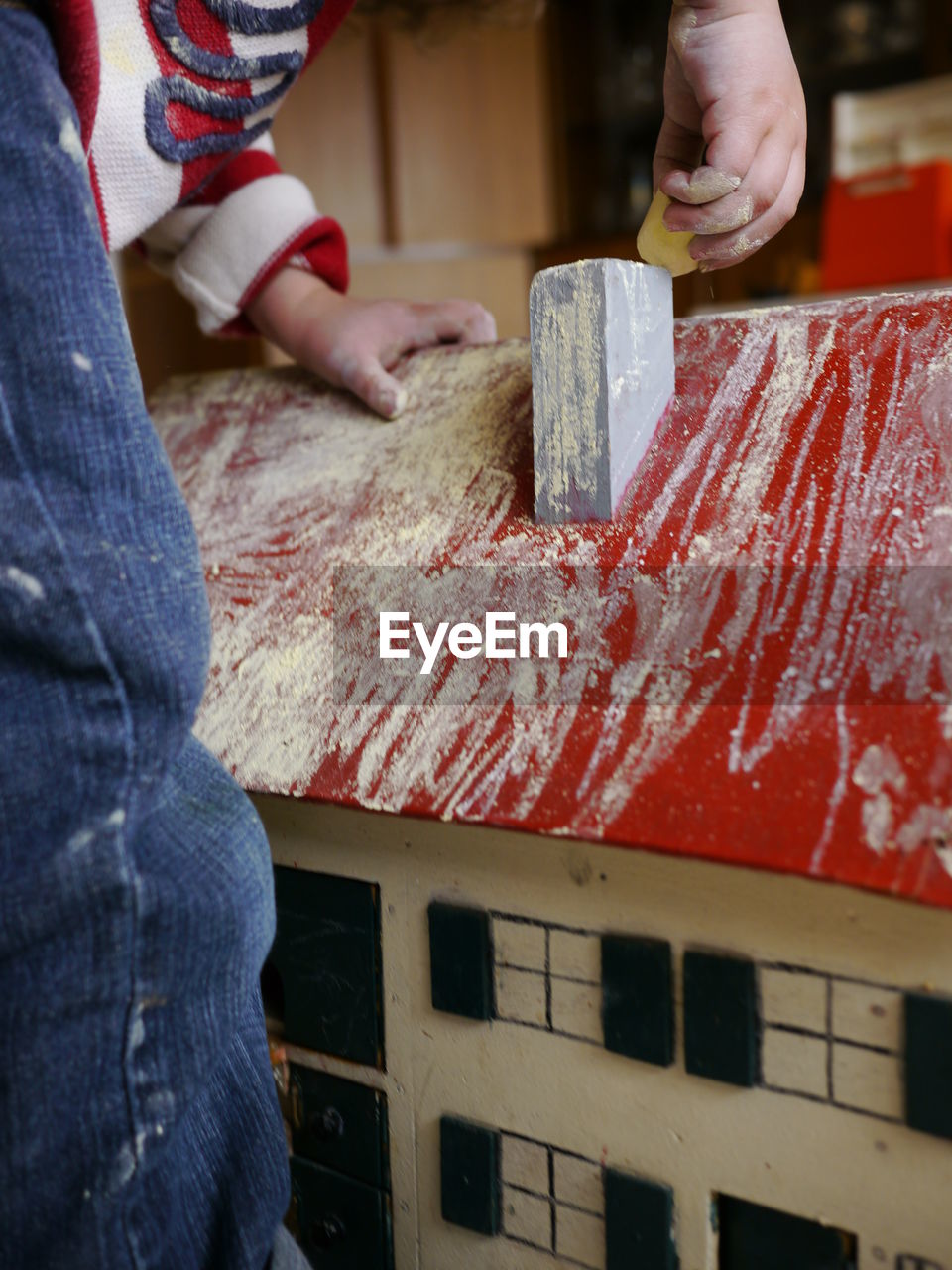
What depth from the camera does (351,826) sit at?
0.58 m

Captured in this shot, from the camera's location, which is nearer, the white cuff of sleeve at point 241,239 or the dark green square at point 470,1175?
the dark green square at point 470,1175

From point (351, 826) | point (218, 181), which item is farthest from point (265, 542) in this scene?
point (218, 181)

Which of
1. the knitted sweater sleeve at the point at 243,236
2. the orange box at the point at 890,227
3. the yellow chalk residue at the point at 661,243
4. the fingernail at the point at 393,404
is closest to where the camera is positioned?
the yellow chalk residue at the point at 661,243

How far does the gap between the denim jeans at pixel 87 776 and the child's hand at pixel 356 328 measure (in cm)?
34

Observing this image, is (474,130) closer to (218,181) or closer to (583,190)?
(583,190)

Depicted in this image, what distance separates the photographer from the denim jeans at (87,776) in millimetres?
397

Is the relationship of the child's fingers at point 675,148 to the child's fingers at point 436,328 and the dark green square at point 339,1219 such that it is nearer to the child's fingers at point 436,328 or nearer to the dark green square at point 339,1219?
the child's fingers at point 436,328

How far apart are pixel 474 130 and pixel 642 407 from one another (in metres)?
2.67

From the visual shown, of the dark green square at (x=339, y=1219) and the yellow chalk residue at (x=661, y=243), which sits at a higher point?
the yellow chalk residue at (x=661, y=243)

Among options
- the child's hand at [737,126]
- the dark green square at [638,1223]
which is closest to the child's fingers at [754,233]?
the child's hand at [737,126]

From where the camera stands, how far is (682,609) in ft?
1.73

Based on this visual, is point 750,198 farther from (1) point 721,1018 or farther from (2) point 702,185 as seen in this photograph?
(1) point 721,1018

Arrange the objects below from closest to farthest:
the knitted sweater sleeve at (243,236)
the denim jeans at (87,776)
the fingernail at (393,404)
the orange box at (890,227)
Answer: the denim jeans at (87,776) < the fingernail at (393,404) < the knitted sweater sleeve at (243,236) < the orange box at (890,227)

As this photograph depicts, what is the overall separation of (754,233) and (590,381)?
0.44 ft
